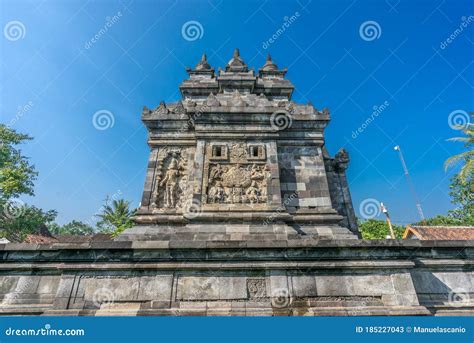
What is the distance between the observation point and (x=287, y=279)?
19.0 feet

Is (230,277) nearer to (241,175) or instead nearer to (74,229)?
(241,175)

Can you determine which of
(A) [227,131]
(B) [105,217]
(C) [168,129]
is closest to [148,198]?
(C) [168,129]

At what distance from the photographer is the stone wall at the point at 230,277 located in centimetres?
558

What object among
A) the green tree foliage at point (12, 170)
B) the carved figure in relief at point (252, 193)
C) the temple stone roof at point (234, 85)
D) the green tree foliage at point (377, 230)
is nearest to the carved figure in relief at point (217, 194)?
the carved figure in relief at point (252, 193)

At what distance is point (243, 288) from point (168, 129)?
20.6ft

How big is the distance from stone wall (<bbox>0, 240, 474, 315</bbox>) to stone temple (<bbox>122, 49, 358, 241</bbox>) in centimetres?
126

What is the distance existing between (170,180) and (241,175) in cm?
244

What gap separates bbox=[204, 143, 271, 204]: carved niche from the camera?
7930 mm

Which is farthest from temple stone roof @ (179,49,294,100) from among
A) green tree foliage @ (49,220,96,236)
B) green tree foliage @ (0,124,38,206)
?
green tree foliage @ (49,220,96,236)

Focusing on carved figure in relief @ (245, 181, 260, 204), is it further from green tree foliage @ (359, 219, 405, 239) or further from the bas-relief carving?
green tree foliage @ (359, 219, 405, 239)

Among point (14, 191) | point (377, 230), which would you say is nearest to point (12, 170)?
point (14, 191)

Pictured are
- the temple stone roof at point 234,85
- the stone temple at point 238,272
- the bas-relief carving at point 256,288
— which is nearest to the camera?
the stone temple at point 238,272

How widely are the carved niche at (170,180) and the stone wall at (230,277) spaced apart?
245 centimetres

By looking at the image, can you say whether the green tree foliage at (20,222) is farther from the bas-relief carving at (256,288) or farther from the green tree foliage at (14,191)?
the bas-relief carving at (256,288)
